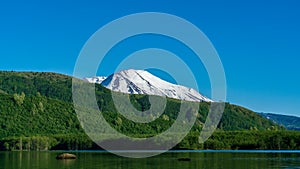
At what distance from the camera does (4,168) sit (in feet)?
327

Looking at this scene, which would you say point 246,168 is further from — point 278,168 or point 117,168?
point 117,168

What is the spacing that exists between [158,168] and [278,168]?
21.9m

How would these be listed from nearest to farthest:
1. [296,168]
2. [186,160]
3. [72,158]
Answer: [296,168] → [186,160] → [72,158]

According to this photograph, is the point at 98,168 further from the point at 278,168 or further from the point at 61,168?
the point at 278,168

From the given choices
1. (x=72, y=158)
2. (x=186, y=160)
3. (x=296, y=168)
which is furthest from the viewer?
(x=72, y=158)

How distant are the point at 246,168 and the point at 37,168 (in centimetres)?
3863

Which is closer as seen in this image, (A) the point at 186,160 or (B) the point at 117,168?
(B) the point at 117,168

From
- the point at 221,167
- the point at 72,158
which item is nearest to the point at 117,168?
the point at 221,167

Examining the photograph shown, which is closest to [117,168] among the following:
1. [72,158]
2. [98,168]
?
[98,168]

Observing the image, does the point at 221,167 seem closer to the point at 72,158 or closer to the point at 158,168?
the point at 158,168

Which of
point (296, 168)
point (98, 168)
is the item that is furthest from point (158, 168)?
point (296, 168)

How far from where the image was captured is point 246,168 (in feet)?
330

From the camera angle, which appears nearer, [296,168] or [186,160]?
[296,168]

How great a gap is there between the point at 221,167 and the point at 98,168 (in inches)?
914
